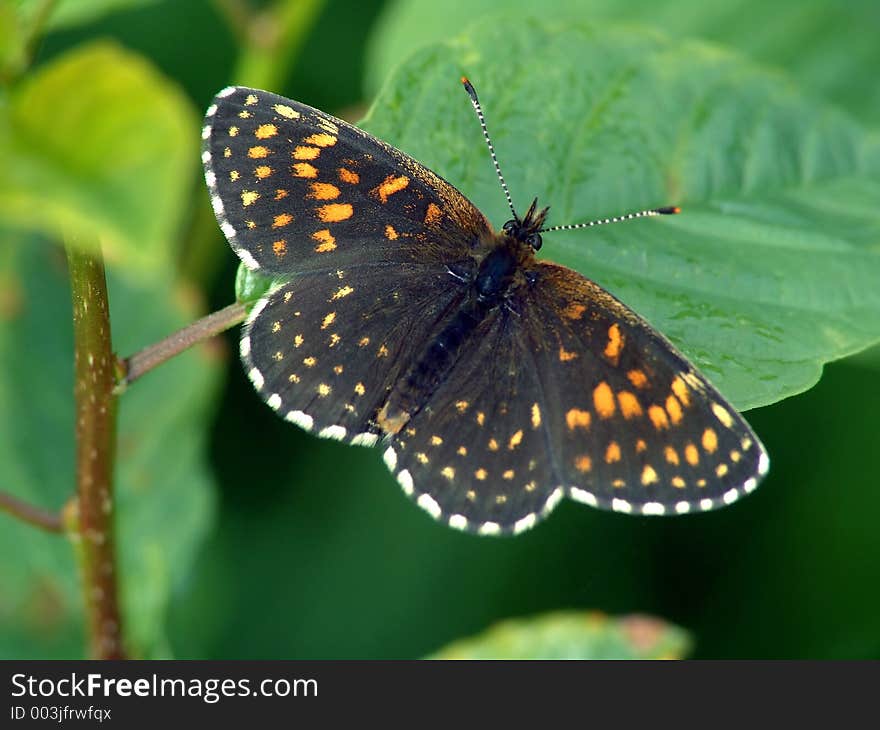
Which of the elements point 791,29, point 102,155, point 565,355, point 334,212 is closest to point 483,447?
point 565,355

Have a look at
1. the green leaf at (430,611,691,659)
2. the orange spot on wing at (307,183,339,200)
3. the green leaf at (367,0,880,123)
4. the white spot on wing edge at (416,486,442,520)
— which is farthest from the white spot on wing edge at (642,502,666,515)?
the green leaf at (367,0,880,123)

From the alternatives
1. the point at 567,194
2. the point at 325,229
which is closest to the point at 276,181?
the point at 325,229

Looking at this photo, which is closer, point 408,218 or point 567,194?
point 567,194

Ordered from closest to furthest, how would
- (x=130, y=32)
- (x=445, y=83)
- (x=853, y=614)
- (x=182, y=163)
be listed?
(x=182, y=163) < (x=445, y=83) < (x=853, y=614) < (x=130, y=32)

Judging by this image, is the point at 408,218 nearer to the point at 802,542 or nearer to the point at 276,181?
the point at 276,181

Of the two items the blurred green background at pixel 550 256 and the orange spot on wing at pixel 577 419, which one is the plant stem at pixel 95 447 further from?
the orange spot on wing at pixel 577 419

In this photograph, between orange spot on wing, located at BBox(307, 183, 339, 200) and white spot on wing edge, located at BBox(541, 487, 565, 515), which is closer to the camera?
white spot on wing edge, located at BBox(541, 487, 565, 515)

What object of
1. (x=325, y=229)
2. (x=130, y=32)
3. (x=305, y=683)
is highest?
(x=130, y=32)

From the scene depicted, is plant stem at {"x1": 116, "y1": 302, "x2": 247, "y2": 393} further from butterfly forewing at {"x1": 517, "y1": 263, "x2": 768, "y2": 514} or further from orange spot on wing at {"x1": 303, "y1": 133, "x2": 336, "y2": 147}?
butterfly forewing at {"x1": 517, "y1": 263, "x2": 768, "y2": 514}
